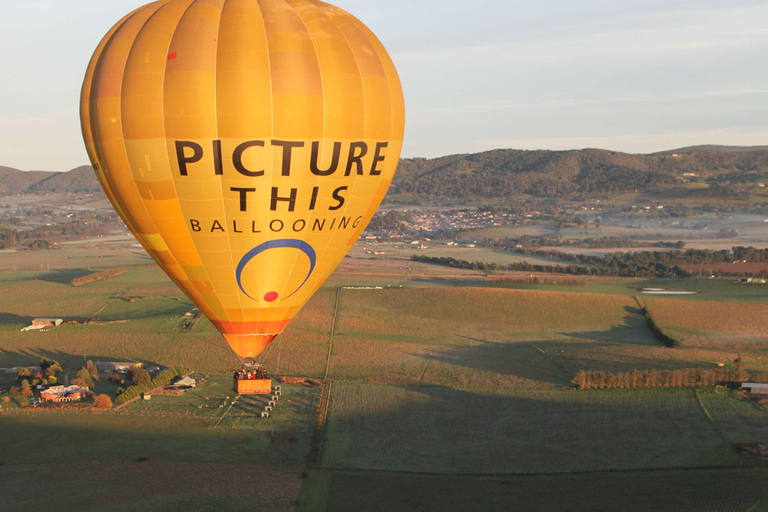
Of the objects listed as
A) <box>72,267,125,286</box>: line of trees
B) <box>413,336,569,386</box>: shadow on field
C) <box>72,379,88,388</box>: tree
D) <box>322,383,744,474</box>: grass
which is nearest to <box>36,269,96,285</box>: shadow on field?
<box>72,267,125,286</box>: line of trees

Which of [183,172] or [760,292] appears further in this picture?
[760,292]

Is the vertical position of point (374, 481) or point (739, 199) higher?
point (739, 199)

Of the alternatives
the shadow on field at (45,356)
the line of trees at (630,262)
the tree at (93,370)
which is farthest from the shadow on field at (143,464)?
the line of trees at (630,262)

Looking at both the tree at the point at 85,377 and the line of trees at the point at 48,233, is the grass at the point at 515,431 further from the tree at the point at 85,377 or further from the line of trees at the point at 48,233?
the line of trees at the point at 48,233

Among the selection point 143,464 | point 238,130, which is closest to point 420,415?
point 143,464

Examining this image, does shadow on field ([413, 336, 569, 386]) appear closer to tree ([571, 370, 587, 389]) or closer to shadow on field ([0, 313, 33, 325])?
tree ([571, 370, 587, 389])

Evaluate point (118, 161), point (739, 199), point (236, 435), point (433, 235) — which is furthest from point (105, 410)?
point (739, 199)

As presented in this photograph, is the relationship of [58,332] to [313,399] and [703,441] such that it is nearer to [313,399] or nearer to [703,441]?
[313,399]

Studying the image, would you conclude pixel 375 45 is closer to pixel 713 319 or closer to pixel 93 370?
pixel 93 370

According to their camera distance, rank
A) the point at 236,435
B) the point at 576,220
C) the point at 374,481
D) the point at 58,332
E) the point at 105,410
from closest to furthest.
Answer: the point at 374,481 → the point at 236,435 → the point at 105,410 → the point at 58,332 → the point at 576,220
